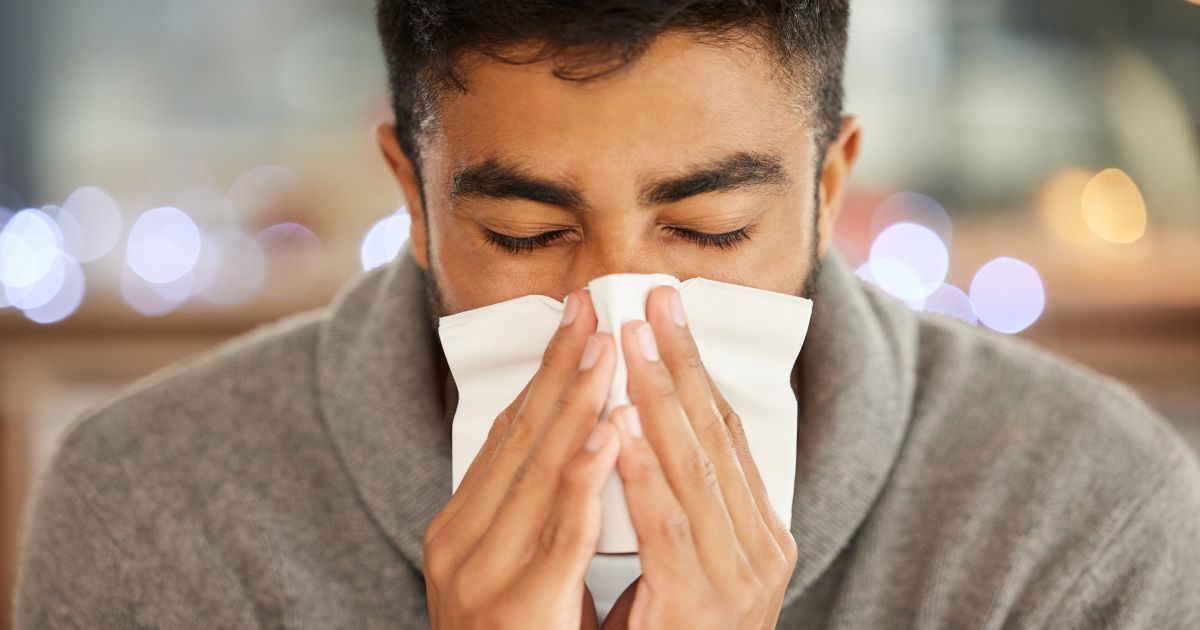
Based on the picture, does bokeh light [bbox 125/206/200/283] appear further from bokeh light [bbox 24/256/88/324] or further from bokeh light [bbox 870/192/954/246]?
bokeh light [bbox 870/192/954/246]

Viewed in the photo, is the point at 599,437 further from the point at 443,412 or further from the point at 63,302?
the point at 63,302

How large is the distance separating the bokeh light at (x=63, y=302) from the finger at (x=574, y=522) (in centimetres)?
193

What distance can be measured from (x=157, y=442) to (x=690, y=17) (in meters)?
0.71

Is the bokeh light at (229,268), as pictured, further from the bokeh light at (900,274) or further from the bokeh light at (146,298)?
the bokeh light at (900,274)

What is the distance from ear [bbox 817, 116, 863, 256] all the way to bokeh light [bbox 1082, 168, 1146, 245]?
158 cm

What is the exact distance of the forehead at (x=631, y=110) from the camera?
94cm

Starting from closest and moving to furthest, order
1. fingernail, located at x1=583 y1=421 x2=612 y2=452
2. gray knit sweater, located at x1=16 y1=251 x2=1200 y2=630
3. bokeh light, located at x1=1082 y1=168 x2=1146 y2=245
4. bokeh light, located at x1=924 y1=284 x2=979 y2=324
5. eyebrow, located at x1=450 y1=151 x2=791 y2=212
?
1. fingernail, located at x1=583 y1=421 x2=612 y2=452
2. eyebrow, located at x1=450 y1=151 x2=791 y2=212
3. gray knit sweater, located at x1=16 y1=251 x2=1200 y2=630
4. bokeh light, located at x1=924 y1=284 x2=979 y2=324
5. bokeh light, located at x1=1082 y1=168 x2=1146 y2=245

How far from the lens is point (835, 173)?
3.97ft

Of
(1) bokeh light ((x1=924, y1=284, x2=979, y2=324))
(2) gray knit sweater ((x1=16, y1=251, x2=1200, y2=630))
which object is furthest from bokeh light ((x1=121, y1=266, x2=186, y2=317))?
(1) bokeh light ((x1=924, y1=284, x2=979, y2=324))

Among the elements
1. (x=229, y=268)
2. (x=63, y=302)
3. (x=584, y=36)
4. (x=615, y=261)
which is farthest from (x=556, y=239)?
(x=63, y=302)

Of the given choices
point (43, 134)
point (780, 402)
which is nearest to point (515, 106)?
point (780, 402)

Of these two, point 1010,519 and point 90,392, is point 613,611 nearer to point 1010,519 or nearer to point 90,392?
point 1010,519

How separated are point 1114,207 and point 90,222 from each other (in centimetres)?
229

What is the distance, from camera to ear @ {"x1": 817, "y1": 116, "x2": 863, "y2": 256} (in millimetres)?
1188
